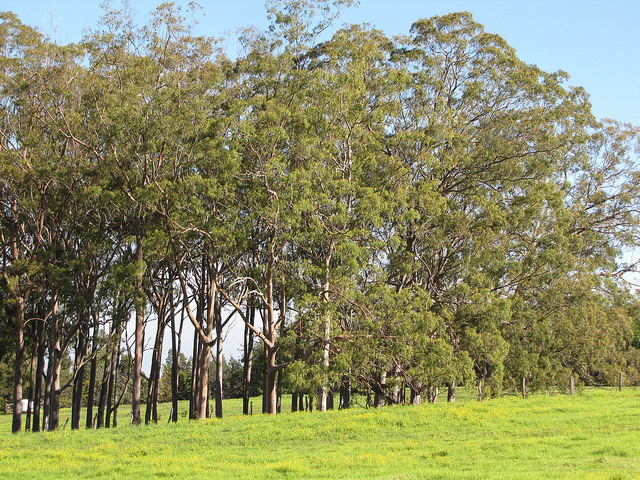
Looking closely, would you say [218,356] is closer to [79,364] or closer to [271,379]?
[271,379]

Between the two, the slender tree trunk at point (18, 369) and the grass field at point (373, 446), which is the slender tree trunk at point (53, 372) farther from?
the grass field at point (373, 446)

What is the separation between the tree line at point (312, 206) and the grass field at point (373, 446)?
4768 mm

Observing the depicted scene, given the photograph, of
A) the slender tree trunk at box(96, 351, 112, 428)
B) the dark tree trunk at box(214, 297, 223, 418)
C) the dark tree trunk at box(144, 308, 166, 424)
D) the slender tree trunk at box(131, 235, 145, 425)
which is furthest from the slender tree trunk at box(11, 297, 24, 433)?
the dark tree trunk at box(214, 297, 223, 418)

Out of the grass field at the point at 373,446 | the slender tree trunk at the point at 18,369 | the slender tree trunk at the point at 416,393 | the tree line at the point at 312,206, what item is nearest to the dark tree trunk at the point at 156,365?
the tree line at the point at 312,206

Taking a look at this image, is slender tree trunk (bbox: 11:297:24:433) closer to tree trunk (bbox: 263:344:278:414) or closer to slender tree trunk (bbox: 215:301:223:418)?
slender tree trunk (bbox: 215:301:223:418)

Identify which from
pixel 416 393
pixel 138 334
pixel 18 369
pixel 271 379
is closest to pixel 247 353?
pixel 271 379

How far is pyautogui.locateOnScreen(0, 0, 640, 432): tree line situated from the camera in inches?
1047

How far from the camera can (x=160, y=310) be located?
32.1 metres

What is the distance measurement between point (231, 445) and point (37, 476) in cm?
579

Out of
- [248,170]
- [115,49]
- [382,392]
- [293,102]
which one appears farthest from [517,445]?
[115,49]

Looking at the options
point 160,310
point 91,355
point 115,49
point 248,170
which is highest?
point 115,49

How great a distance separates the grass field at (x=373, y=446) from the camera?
43.5 ft

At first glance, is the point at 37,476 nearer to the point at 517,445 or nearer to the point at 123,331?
the point at 517,445

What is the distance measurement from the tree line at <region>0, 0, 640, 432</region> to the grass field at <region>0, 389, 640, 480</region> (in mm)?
4768
